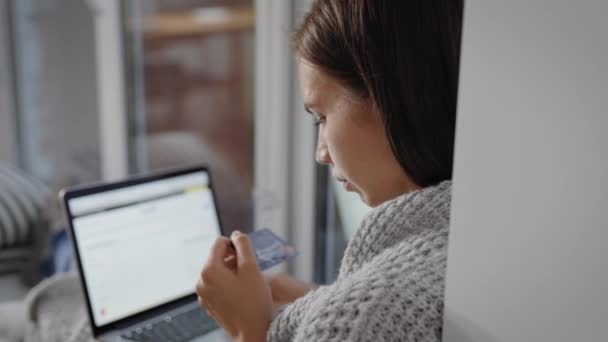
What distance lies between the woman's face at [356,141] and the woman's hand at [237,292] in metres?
0.13

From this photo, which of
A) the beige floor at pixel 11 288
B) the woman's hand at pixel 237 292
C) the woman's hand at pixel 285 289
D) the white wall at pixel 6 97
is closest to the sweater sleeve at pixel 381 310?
the woman's hand at pixel 237 292

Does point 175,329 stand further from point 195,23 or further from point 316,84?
point 195,23

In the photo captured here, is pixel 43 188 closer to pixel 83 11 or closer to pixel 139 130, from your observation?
pixel 139 130

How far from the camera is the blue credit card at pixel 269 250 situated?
839 mm

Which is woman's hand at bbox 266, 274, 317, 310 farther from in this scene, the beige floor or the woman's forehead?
the beige floor

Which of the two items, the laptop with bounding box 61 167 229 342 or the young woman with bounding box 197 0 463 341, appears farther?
the laptop with bounding box 61 167 229 342

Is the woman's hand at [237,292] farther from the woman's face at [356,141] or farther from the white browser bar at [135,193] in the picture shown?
the white browser bar at [135,193]

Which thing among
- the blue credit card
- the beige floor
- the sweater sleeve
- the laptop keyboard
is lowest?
the beige floor

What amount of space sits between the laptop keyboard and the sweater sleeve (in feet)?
1.67

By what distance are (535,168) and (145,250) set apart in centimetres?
77

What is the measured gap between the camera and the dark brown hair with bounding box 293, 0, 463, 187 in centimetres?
61

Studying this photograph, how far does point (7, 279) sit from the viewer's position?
5.67 feet

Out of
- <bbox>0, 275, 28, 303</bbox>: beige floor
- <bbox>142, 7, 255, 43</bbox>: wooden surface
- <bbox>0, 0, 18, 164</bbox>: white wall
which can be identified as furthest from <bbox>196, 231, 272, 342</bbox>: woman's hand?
<bbox>0, 0, 18, 164</bbox>: white wall

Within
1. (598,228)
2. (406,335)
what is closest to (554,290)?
(598,228)
